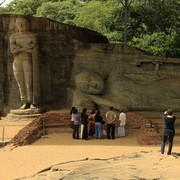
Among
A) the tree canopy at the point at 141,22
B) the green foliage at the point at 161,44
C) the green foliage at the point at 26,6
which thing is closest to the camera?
the green foliage at the point at 161,44

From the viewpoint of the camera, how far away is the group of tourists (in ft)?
48.9

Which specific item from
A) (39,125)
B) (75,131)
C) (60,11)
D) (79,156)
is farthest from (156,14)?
(79,156)

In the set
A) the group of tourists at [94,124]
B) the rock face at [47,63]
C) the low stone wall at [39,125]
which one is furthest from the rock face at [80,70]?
the group of tourists at [94,124]

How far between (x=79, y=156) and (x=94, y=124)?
11.2 feet

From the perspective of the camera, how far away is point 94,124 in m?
15.3

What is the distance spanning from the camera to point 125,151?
41.9ft

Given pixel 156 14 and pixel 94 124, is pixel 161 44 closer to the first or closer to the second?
pixel 156 14

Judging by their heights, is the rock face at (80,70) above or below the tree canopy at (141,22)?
below

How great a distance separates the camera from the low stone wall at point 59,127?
14.3 meters

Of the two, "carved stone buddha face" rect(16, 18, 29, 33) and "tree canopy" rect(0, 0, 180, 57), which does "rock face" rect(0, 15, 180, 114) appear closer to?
"carved stone buddha face" rect(16, 18, 29, 33)

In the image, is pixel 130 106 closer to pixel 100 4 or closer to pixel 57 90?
pixel 57 90

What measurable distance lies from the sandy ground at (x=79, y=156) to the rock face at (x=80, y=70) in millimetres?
2460

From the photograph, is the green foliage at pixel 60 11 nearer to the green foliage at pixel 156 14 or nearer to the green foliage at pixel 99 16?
the green foliage at pixel 99 16

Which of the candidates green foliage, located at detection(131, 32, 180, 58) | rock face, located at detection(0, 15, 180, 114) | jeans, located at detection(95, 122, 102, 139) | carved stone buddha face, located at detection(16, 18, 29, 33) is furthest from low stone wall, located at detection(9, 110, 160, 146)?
green foliage, located at detection(131, 32, 180, 58)
